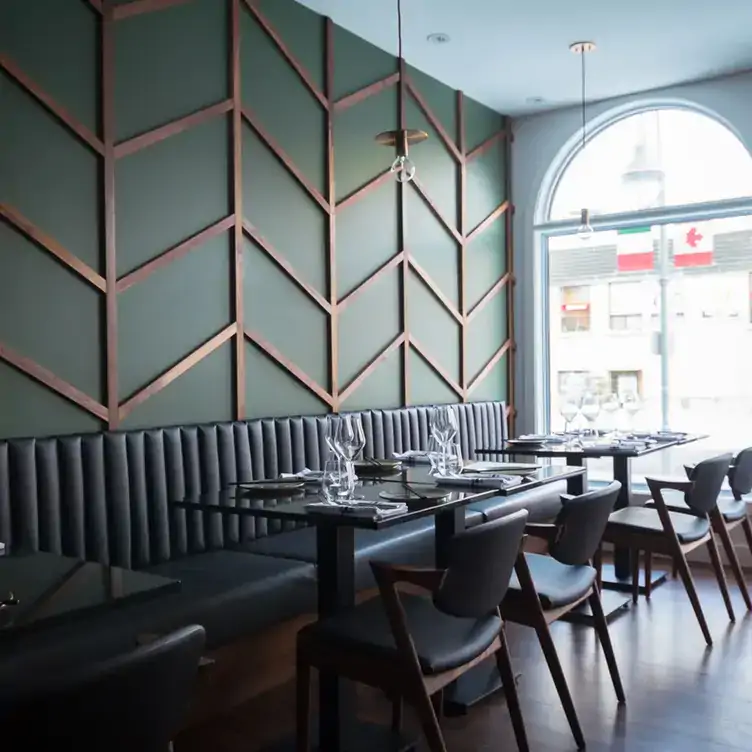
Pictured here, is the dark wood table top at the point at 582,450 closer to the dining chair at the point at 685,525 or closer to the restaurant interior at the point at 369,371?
the restaurant interior at the point at 369,371

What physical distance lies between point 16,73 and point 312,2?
1780 millimetres

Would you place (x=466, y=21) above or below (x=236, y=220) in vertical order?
above

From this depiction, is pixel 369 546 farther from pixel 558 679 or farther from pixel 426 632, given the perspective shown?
pixel 426 632

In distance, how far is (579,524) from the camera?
2645 millimetres

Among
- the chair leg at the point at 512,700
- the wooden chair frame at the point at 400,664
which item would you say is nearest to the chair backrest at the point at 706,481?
the chair leg at the point at 512,700

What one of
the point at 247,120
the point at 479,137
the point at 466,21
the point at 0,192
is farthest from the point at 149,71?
the point at 479,137

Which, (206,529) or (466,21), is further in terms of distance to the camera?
(466,21)

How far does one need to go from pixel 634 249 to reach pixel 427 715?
15.0ft

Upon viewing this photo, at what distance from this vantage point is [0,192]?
293 cm

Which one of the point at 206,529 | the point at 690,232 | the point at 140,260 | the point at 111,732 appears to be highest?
the point at 690,232

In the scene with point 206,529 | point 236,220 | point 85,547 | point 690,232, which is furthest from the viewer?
point 690,232

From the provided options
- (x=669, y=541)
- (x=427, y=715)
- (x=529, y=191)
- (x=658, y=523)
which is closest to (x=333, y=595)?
(x=427, y=715)

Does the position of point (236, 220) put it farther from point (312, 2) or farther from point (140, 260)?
point (312, 2)

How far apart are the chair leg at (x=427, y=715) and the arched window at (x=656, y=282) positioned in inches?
135
